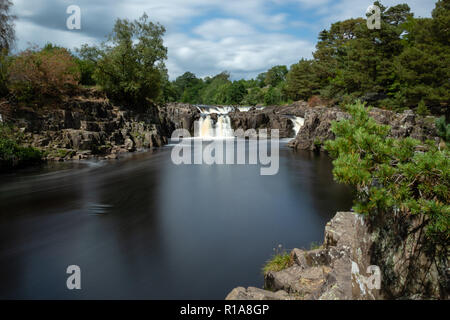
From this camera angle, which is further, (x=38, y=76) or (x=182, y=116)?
(x=182, y=116)

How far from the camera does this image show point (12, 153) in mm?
18547

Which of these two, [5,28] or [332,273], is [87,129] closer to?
[5,28]

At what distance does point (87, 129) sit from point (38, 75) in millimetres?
5919

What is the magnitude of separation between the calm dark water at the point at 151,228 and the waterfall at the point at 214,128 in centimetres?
2107

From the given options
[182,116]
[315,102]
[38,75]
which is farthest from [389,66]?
[38,75]

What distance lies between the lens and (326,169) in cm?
1911

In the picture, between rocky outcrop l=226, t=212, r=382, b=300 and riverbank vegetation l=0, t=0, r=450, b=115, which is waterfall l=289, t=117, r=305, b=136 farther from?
rocky outcrop l=226, t=212, r=382, b=300

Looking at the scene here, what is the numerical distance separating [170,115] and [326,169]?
85.0 feet

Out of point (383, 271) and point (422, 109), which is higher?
point (422, 109)

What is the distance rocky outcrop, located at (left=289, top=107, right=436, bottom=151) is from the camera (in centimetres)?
2150

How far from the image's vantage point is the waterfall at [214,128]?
126 ft

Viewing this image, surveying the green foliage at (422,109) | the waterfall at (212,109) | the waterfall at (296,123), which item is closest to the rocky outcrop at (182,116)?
the waterfall at (212,109)

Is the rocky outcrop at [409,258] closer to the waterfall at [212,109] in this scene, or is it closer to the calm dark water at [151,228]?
the calm dark water at [151,228]
